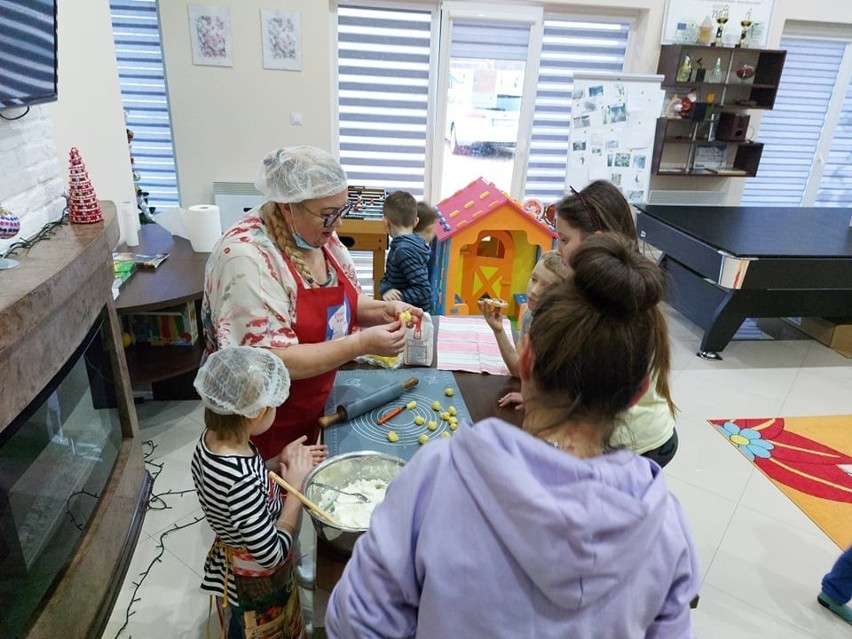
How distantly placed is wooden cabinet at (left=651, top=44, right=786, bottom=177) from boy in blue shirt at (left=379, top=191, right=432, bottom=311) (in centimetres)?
393

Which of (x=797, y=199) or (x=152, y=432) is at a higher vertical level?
(x=797, y=199)

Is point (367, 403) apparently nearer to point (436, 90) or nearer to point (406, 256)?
point (406, 256)

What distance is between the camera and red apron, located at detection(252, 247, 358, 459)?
5.34 feet

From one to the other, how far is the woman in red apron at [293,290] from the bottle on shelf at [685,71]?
4.95m

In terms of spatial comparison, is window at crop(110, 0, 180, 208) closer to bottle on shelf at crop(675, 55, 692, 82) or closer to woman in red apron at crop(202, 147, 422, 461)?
woman in red apron at crop(202, 147, 422, 461)

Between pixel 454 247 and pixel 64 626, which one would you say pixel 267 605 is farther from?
pixel 454 247

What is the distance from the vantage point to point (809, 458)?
297cm

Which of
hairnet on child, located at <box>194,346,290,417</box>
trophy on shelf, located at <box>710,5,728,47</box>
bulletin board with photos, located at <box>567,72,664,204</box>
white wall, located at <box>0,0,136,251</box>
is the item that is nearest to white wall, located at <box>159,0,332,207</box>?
white wall, located at <box>0,0,136,251</box>

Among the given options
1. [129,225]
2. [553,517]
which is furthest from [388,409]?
[129,225]

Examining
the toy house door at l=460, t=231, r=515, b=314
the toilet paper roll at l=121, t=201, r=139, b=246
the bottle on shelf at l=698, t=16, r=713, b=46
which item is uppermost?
the bottle on shelf at l=698, t=16, r=713, b=46

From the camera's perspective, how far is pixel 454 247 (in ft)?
10.2

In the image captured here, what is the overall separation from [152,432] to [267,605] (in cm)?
179

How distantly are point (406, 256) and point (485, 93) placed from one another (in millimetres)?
3486

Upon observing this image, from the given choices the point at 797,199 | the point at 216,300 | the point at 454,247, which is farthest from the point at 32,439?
the point at 797,199
